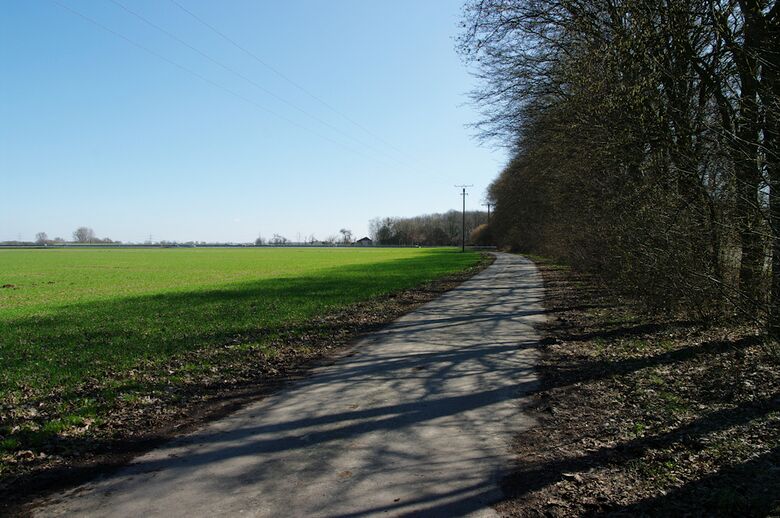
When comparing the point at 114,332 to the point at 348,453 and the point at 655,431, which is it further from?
the point at 655,431

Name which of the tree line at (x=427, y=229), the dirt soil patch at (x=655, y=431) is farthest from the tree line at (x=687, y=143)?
the tree line at (x=427, y=229)

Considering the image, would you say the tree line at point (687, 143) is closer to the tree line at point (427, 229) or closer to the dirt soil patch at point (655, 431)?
the dirt soil patch at point (655, 431)

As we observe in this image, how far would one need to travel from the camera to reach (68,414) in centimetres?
627

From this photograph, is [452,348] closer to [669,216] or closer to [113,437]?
[669,216]

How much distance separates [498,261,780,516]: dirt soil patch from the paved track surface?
0.40 metres

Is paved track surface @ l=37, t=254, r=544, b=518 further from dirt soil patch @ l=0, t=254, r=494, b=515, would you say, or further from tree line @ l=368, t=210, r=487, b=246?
tree line @ l=368, t=210, r=487, b=246

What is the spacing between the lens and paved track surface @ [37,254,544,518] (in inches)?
152

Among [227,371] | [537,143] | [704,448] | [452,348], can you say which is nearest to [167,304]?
[227,371]

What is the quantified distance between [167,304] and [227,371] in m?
11.4

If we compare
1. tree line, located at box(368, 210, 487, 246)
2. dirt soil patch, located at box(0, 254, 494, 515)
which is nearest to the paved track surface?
dirt soil patch, located at box(0, 254, 494, 515)

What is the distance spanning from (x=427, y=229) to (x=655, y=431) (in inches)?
6345

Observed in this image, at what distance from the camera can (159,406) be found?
664 cm

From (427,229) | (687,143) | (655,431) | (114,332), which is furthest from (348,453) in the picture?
(427,229)

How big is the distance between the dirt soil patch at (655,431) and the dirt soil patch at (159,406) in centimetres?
376
